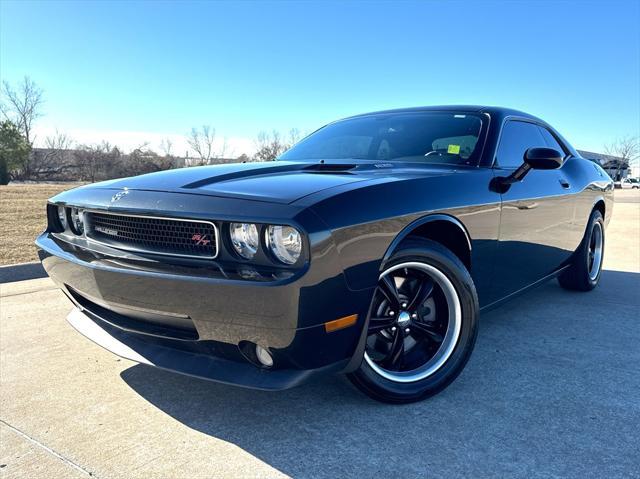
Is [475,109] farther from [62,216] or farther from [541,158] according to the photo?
[62,216]

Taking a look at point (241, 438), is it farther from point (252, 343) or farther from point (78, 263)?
point (78, 263)

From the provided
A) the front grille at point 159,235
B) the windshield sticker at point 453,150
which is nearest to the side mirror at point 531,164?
the windshield sticker at point 453,150

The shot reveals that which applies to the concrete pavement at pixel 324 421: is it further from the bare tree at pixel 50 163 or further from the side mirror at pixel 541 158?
the bare tree at pixel 50 163

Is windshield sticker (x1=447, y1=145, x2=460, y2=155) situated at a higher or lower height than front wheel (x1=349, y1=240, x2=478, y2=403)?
higher

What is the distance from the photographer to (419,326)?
2332 mm

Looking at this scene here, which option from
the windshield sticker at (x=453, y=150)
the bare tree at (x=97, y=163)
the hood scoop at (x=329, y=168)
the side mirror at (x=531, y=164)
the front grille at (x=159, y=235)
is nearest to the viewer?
the front grille at (x=159, y=235)

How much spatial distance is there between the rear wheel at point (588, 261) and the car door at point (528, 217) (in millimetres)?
510

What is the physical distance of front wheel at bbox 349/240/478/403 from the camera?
2.18 meters

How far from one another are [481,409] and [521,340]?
3.59 ft

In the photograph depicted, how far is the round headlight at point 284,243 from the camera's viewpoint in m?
1.76

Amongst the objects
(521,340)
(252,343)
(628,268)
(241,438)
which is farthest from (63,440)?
(628,268)

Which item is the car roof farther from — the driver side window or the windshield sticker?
the windshield sticker

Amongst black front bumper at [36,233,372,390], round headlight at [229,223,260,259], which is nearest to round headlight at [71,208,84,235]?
black front bumper at [36,233,372,390]

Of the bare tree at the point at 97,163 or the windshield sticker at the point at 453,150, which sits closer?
the windshield sticker at the point at 453,150
